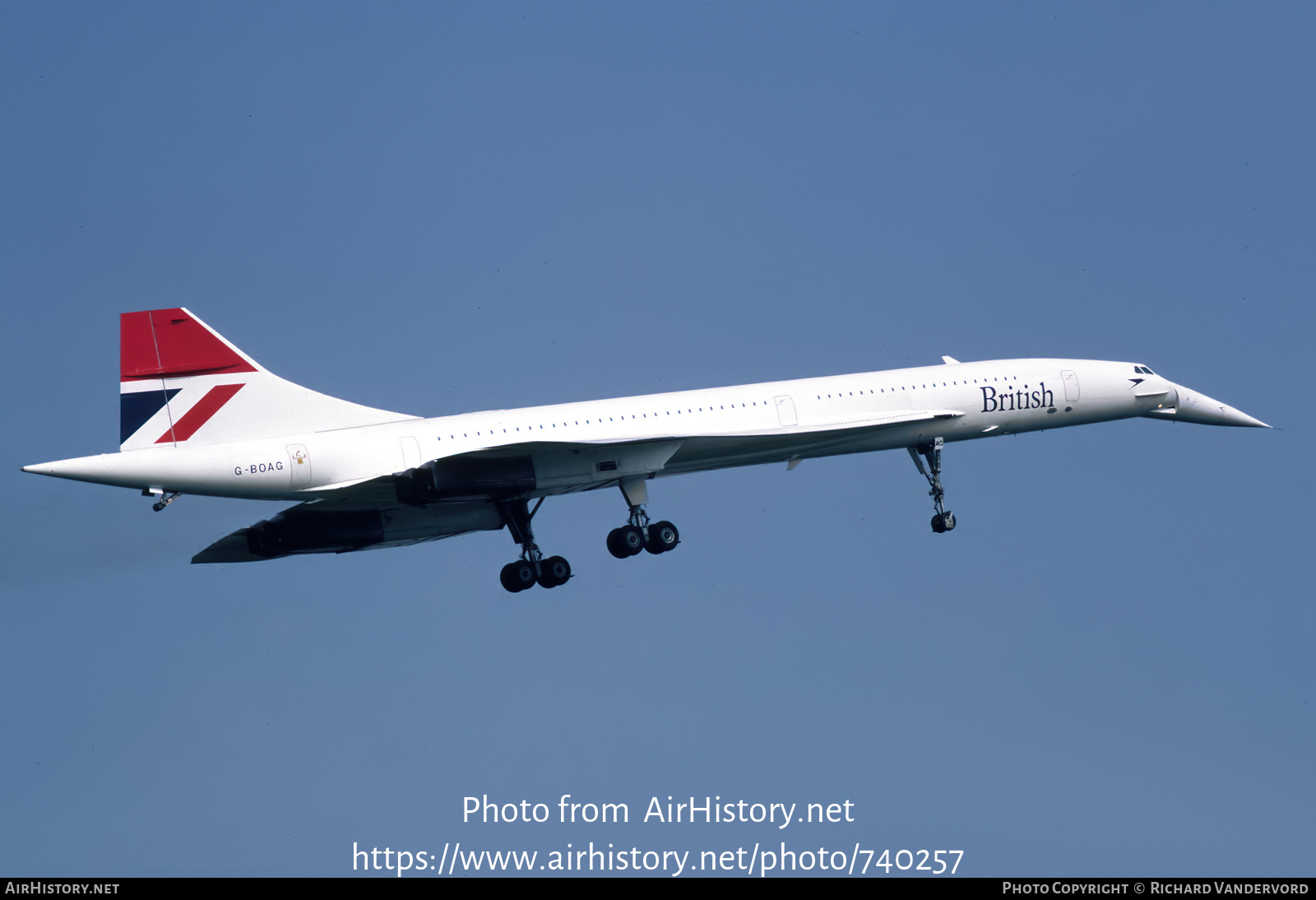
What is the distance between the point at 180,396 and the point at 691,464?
23.8 feet

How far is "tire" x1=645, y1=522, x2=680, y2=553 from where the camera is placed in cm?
2534

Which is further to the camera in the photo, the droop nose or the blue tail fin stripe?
the droop nose

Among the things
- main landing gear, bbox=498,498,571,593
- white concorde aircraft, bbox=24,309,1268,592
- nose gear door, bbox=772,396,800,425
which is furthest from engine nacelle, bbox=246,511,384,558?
nose gear door, bbox=772,396,800,425

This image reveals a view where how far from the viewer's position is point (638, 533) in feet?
82.9

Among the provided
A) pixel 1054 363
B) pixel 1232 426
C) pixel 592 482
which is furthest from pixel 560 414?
pixel 1232 426

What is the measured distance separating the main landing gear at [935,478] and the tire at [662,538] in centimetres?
449

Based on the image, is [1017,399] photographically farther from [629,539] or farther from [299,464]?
[299,464]

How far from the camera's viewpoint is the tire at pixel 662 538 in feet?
83.1

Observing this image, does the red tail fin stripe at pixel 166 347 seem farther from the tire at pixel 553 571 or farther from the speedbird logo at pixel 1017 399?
the speedbird logo at pixel 1017 399

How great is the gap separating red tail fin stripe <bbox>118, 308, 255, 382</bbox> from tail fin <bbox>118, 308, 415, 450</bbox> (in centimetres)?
1

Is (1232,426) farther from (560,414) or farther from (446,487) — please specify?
(446,487)

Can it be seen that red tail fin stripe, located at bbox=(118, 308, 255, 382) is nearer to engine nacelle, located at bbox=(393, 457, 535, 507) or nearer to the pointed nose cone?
engine nacelle, located at bbox=(393, 457, 535, 507)

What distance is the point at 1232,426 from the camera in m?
30.6

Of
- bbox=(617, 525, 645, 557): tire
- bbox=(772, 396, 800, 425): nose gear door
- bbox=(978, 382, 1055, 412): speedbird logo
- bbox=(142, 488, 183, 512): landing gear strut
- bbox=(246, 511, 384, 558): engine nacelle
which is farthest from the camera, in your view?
bbox=(978, 382, 1055, 412): speedbird logo
